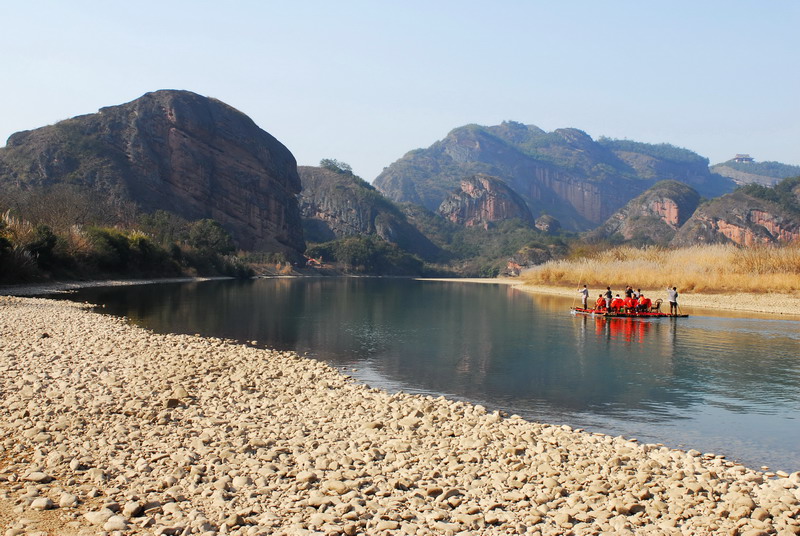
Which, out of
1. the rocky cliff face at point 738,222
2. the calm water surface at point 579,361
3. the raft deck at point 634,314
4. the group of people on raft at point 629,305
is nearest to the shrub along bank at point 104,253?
the calm water surface at point 579,361

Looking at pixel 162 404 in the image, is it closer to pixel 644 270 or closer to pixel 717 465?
pixel 717 465

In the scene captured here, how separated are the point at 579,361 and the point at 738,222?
136m

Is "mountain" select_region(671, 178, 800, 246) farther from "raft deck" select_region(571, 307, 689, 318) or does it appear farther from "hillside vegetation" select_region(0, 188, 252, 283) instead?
"raft deck" select_region(571, 307, 689, 318)

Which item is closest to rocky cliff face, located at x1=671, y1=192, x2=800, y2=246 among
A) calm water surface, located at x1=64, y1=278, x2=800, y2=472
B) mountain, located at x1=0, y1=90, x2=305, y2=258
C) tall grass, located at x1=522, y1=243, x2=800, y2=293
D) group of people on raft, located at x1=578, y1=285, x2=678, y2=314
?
tall grass, located at x1=522, y1=243, x2=800, y2=293

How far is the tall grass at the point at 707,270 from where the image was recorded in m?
44.8

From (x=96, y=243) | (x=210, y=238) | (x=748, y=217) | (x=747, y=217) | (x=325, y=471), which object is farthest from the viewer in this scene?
(x=748, y=217)

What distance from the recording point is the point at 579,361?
2002cm

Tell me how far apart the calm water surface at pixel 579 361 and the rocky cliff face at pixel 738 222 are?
4271 inches

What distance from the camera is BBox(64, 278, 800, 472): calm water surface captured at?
12.4 m

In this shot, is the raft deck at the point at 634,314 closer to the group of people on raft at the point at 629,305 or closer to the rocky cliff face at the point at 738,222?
the group of people on raft at the point at 629,305

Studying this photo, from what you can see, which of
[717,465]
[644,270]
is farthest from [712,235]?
[717,465]

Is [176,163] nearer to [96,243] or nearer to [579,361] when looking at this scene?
[96,243]

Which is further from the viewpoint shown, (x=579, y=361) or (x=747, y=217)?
(x=747, y=217)

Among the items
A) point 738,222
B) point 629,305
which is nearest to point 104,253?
point 629,305
